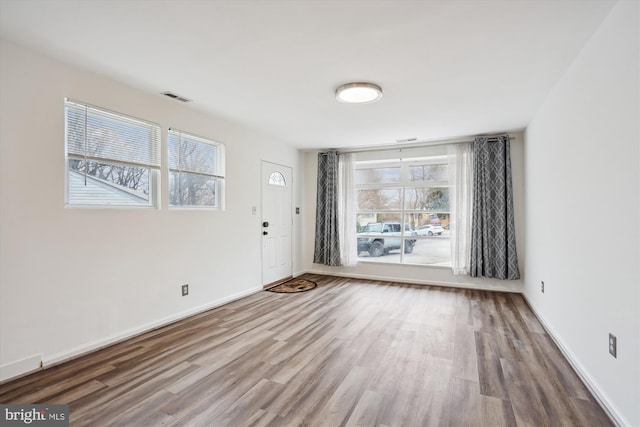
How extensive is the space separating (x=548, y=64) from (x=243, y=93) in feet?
9.12

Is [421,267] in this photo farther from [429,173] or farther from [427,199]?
[429,173]

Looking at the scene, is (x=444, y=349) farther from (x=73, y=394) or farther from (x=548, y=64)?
(x=73, y=394)

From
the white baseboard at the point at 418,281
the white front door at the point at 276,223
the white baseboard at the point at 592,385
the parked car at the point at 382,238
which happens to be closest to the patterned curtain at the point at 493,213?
the white baseboard at the point at 418,281

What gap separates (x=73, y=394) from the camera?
2092 mm

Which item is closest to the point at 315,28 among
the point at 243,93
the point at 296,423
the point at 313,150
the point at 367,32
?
the point at 367,32

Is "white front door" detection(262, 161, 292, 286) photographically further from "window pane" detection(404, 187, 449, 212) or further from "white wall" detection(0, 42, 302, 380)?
"window pane" detection(404, 187, 449, 212)

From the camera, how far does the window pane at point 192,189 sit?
11.6ft

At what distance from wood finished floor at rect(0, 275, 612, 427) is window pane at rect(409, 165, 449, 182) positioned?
2.46 metres

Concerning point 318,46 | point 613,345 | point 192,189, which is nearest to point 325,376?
point 613,345

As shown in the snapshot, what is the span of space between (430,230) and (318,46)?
4.01 metres

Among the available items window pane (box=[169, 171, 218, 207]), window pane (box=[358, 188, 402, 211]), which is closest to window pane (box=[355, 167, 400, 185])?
window pane (box=[358, 188, 402, 211])

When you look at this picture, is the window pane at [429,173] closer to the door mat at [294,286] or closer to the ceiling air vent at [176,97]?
the door mat at [294,286]

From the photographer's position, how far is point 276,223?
17.8ft

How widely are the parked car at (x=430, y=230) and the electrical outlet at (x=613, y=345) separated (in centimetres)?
352
